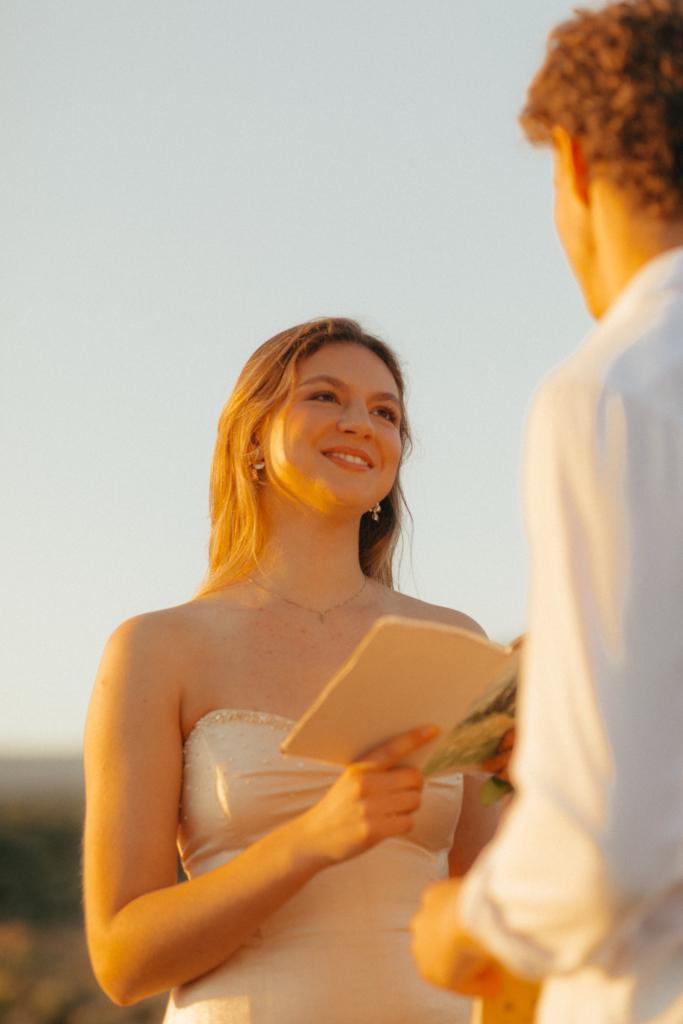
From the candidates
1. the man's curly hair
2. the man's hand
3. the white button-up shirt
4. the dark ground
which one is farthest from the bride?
the dark ground

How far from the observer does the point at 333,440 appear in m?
4.83

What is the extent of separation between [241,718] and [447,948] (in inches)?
95.1

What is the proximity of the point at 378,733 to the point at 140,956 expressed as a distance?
1.39 meters

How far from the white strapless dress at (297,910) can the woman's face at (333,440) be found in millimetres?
837

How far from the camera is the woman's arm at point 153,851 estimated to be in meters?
3.52

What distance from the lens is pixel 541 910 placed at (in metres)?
1.72

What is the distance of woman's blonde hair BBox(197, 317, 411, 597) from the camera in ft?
16.3

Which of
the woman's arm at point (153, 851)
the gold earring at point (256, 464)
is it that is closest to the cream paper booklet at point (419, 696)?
the woman's arm at point (153, 851)

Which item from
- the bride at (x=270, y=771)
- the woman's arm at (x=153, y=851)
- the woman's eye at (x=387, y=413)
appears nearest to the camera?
the woman's arm at (x=153, y=851)

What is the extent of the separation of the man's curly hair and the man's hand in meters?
1.01

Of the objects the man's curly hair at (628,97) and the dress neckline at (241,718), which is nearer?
the man's curly hair at (628,97)

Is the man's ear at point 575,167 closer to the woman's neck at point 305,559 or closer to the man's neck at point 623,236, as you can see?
the man's neck at point 623,236

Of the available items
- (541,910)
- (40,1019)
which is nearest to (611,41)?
(541,910)

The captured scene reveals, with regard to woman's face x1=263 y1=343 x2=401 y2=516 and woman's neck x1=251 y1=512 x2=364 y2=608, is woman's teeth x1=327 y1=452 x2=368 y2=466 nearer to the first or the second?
woman's face x1=263 y1=343 x2=401 y2=516
